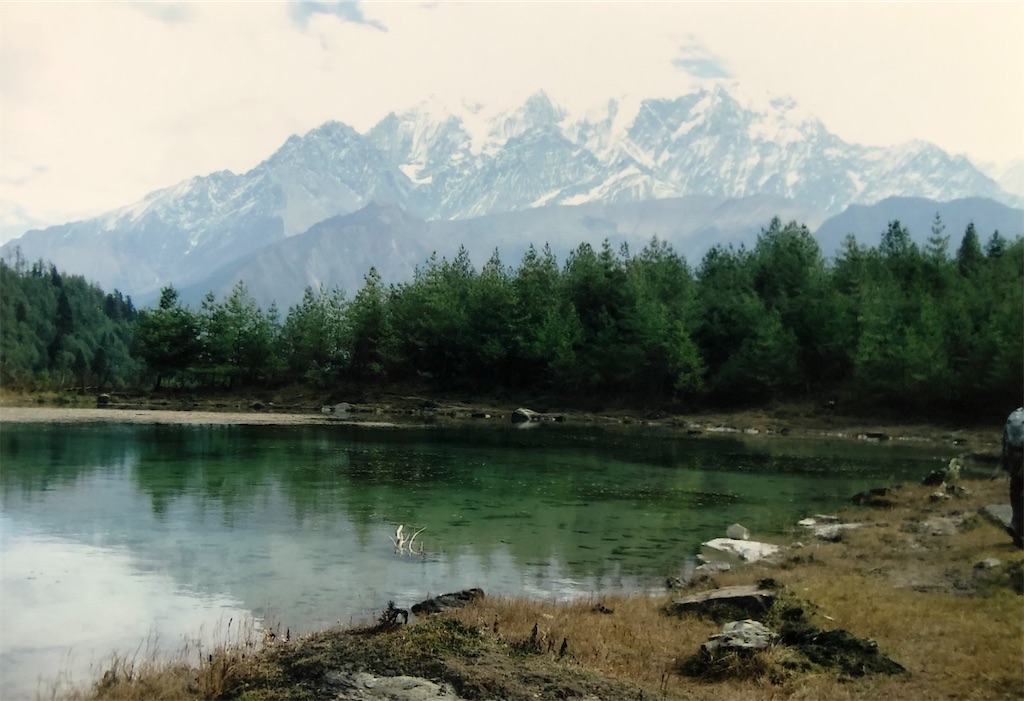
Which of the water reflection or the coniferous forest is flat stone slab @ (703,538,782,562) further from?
the coniferous forest

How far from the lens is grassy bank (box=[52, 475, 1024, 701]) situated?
31.1ft

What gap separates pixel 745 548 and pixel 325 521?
1091 cm

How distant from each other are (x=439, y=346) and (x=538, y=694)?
3232 inches

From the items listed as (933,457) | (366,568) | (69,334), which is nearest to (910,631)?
(366,568)

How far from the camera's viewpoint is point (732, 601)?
1359 cm

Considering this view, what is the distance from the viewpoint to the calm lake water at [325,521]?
14766 mm

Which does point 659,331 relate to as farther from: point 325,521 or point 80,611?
point 80,611

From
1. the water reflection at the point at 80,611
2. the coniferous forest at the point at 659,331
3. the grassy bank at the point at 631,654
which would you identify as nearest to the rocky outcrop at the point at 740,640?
the grassy bank at the point at 631,654

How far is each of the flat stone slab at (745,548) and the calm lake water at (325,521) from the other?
0.91 meters

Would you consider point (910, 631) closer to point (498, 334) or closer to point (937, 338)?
point (937, 338)

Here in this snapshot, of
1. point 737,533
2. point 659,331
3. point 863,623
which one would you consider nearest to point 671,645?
point 863,623

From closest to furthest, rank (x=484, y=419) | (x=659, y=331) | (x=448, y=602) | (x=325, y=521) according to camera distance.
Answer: (x=448, y=602)
(x=325, y=521)
(x=484, y=419)
(x=659, y=331)

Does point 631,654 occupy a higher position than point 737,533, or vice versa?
point 631,654

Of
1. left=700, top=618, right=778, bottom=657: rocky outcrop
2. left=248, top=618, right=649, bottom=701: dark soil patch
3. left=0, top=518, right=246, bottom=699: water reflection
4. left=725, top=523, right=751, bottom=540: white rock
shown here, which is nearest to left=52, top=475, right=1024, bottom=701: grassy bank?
left=248, top=618, right=649, bottom=701: dark soil patch
